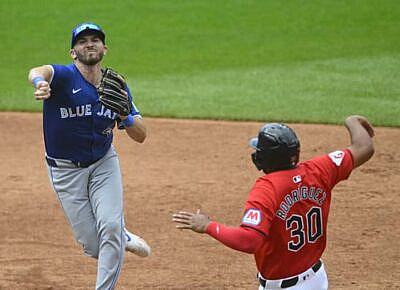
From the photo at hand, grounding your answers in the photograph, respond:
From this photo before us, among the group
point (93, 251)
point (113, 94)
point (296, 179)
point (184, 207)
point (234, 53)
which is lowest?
point (184, 207)

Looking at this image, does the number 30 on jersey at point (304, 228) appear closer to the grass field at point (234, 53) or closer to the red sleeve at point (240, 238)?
the red sleeve at point (240, 238)

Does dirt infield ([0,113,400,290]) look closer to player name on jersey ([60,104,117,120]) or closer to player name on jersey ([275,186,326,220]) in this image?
player name on jersey ([60,104,117,120])

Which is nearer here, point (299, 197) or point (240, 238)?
point (240, 238)

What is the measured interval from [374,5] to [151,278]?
44.6 ft

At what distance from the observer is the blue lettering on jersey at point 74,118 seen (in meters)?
6.53

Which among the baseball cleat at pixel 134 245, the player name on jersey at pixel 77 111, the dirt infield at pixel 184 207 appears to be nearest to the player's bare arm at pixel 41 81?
the player name on jersey at pixel 77 111

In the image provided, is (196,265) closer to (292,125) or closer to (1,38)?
(292,125)

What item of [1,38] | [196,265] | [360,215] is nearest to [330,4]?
[1,38]

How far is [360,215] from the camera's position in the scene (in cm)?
906

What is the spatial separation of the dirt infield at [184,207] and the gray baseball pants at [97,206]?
938mm

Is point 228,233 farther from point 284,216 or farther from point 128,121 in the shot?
point 128,121

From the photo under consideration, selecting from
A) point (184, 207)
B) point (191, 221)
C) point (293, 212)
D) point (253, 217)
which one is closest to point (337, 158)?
point (293, 212)

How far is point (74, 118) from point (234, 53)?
10.7m

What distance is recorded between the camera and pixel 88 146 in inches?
261
